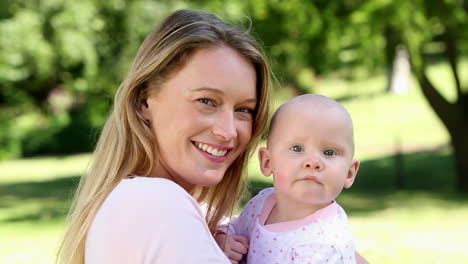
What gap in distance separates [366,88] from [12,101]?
1451 cm

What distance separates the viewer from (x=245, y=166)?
2703mm

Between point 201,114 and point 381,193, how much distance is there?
13895 millimetres

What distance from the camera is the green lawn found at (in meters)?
9.22

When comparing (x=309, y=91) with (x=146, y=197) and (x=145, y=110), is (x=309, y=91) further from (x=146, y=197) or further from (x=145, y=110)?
(x=146, y=197)

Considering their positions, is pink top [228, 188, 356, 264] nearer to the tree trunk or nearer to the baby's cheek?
the baby's cheek

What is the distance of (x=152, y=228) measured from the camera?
1.91 metres

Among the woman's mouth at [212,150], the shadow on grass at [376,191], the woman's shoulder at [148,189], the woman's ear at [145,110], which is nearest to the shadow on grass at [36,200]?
the shadow on grass at [376,191]

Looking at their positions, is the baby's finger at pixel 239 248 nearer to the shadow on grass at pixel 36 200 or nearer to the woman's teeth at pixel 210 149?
the woman's teeth at pixel 210 149

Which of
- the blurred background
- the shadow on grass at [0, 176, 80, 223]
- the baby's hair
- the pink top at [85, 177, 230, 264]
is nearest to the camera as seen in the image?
the pink top at [85, 177, 230, 264]

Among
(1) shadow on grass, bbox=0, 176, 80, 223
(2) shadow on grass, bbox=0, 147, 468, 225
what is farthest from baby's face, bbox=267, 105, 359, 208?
(2) shadow on grass, bbox=0, 147, 468, 225

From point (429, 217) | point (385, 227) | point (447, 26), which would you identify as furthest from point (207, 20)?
point (447, 26)

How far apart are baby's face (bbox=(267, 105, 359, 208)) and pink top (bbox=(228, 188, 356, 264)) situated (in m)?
0.06

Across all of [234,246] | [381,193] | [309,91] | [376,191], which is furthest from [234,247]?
[309,91]

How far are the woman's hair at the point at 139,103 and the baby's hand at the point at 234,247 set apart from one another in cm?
33
